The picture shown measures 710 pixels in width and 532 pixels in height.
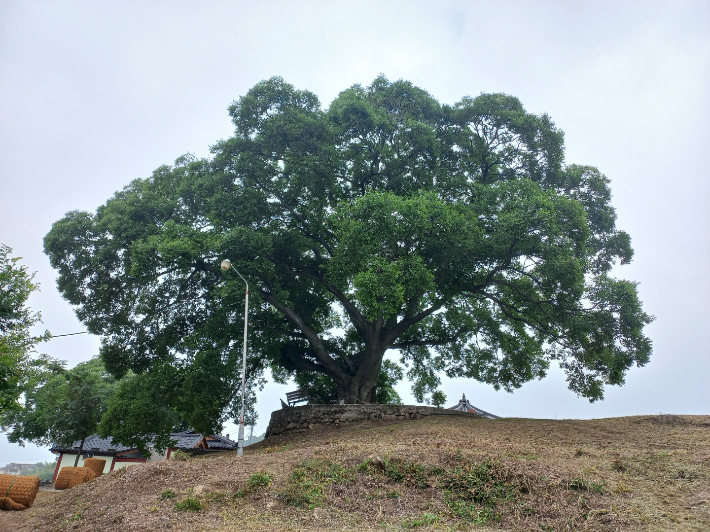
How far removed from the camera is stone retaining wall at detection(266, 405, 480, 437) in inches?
645

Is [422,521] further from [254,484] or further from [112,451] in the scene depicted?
[112,451]

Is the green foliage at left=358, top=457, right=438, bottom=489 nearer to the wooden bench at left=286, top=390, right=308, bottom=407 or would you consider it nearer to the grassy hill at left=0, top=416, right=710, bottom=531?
the grassy hill at left=0, top=416, right=710, bottom=531

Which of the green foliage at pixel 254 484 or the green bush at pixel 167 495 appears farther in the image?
the green foliage at pixel 254 484

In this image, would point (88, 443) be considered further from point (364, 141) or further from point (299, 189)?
point (364, 141)

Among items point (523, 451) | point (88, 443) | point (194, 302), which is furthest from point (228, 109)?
point (88, 443)

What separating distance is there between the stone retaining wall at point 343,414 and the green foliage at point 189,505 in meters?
8.73

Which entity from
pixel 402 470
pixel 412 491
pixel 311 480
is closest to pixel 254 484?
pixel 311 480

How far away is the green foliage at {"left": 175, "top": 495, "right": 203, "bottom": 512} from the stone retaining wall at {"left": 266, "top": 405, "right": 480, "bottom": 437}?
8.73 meters

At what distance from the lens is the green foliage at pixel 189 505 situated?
7.73 m

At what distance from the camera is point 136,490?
8.98 metres

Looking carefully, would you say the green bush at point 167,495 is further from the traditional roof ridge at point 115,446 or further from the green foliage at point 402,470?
the traditional roof ridge at point 115,446

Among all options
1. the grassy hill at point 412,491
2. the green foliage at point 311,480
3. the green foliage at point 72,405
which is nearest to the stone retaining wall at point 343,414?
the grassy hill at point 412,491

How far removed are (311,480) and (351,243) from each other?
795 centimetres

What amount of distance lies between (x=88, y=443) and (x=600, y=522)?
37197 mm
